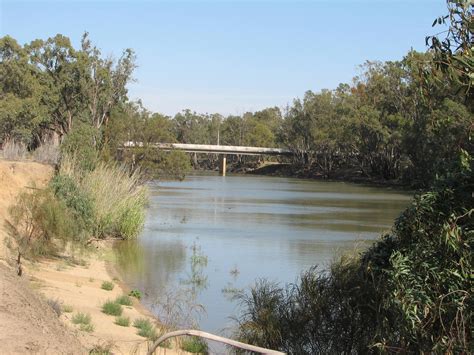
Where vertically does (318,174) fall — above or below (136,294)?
above

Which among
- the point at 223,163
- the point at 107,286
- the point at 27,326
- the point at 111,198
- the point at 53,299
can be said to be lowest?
the point at 107,286

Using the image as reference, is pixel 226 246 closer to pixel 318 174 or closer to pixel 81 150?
pixel 81 150

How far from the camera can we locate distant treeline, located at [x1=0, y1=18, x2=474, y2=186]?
33.3ft

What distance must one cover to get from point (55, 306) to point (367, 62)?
7909 cm

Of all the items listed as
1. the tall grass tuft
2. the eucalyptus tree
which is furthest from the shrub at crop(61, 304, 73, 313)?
the eucalyptus tree

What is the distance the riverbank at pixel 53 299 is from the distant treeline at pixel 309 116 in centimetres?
448

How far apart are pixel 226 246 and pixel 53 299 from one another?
42.4 ft

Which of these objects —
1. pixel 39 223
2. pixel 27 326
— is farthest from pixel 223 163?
pixel 27 326

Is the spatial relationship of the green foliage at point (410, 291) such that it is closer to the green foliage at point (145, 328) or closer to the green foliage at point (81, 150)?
the green foliage at point (145, 328)

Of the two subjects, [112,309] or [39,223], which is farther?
[39,223]

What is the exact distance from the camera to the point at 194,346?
33.6 feet

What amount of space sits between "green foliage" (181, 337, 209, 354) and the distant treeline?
4159 mm

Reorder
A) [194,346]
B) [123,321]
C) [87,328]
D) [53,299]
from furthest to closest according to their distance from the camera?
[123,321], [53,299], [194,346], [87,328]

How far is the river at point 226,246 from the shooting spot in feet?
50.0
